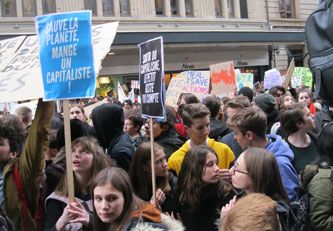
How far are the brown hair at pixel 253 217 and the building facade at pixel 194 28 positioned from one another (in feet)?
55.5

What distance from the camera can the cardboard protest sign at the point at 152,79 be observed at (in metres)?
3.47

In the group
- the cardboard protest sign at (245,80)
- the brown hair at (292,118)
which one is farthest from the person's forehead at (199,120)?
the cardboard protest sign at (245,80)

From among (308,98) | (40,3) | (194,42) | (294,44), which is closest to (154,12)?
(194,42)

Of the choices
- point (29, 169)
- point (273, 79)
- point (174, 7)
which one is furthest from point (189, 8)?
point (29, 169)

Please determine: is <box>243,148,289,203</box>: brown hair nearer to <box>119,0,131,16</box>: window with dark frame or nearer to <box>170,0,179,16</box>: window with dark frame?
<box>119,0,131,16</box>: window with dark frame

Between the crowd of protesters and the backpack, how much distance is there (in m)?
0.11

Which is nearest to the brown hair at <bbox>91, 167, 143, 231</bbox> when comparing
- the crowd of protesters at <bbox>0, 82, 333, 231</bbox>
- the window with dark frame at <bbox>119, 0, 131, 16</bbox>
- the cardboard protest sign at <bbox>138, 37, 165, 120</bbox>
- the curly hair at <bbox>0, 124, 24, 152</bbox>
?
the crowd of protesters at <bbox>0, 82, 333, 231</bbox>

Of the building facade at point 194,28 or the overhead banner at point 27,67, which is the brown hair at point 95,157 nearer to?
the overhead banner at point 27,67

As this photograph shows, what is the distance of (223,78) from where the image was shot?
9992 millimetres

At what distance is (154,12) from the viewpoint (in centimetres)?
2153

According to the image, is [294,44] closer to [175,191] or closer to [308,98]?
[308,98]

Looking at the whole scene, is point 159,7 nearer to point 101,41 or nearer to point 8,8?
point 8,8

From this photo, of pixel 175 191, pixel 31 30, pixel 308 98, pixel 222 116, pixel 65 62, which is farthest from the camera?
pixel 31 30

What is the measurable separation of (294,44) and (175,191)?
24.7 m
